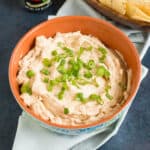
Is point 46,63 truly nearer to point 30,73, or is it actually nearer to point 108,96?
point 30,73

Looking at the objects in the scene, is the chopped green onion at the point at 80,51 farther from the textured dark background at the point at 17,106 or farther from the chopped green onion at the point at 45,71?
the textured dark background at the point at 17,106

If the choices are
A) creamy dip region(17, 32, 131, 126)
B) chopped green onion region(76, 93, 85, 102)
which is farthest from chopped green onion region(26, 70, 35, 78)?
chopped green onion region(76, 93, 85, 102)

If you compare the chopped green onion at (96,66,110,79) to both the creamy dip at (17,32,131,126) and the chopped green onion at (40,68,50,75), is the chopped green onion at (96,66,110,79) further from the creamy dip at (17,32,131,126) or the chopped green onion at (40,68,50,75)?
the chopped green onion at (40,68,50,75)

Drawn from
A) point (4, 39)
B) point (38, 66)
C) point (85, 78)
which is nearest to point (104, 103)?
point (85, 78)

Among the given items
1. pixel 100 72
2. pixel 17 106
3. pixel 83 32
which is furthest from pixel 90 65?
pixel 17 106

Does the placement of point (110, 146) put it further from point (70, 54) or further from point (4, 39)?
point (4, 39)
